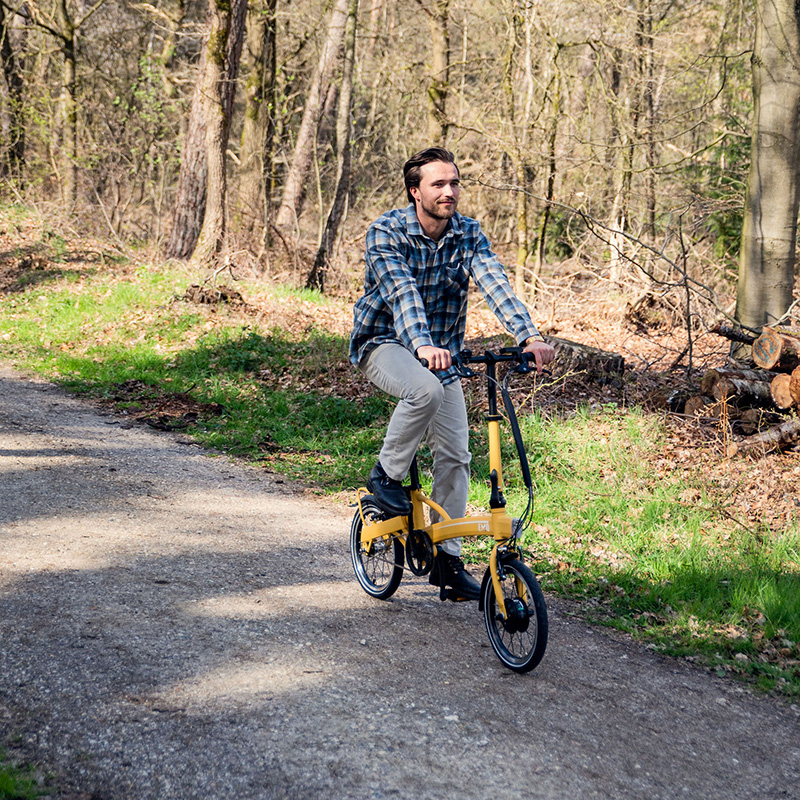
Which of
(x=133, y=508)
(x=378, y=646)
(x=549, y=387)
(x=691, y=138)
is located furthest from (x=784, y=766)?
(x=691, y=138)

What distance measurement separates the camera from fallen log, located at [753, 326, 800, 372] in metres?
7.87

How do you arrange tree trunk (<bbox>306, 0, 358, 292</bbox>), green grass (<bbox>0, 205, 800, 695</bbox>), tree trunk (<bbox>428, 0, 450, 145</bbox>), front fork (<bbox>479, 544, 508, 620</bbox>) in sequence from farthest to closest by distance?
tree trunk (<bbox>428, 0, 450, 145</bbox>) → tree trunk (<bbox>306, 0, 358, 292</bbox>) → green grass (<bbox>0, 205, 800, 695</bbox>) → front fork (<bbox>479, 544, 508, 620</bbox>)

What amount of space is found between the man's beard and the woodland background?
7.46 m

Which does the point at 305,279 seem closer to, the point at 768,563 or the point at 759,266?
the point at 759,266

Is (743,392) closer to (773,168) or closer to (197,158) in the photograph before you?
(773,168)

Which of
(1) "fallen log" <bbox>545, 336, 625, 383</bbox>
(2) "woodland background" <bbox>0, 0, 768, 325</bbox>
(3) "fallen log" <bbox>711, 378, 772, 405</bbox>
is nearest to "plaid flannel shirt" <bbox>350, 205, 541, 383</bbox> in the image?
(3) "fallen log" <bbox>711, 378, 772, 405</bbox>

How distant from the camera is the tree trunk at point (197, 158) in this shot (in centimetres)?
1544

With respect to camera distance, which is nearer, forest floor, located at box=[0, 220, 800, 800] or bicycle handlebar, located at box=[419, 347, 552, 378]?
forest floor, located at box=[0, 220, 800, 800]

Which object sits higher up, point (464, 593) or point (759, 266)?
point (759, 266)

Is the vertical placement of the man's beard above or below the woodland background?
below

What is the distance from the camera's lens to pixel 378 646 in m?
4.14

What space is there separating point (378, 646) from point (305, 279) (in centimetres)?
1249

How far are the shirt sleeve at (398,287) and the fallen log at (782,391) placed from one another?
4811 mm

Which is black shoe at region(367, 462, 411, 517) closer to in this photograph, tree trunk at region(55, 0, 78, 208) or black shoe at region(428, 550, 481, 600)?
black shoe at region(428, 550, 481, 600)
